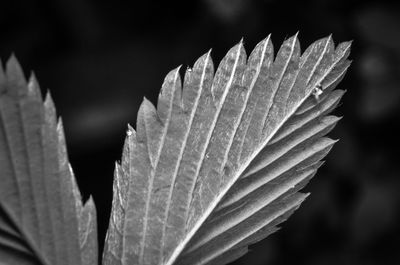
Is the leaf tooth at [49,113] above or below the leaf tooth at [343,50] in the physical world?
above

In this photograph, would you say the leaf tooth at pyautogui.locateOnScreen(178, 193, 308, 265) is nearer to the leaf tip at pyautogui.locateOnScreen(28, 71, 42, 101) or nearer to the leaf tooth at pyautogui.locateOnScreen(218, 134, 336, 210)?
the leaf tooth at pyautogui.locateOnScreen(218, 134, 336, 210)

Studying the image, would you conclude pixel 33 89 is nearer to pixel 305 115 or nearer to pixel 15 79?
pixel 15 79

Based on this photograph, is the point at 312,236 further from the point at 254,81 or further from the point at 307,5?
the point at 254,81

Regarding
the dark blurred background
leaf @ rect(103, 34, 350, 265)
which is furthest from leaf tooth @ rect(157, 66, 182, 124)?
the dark blurred background

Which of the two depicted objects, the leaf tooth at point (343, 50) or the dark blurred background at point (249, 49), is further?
the dark blurred background at point (249, 49)

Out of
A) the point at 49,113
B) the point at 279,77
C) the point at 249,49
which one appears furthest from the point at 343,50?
the point at 249,49

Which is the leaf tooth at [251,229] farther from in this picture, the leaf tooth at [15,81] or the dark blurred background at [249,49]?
the dark blurred background at [249,49]

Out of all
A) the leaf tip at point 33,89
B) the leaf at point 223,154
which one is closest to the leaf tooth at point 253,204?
the leaf at point 223,154
